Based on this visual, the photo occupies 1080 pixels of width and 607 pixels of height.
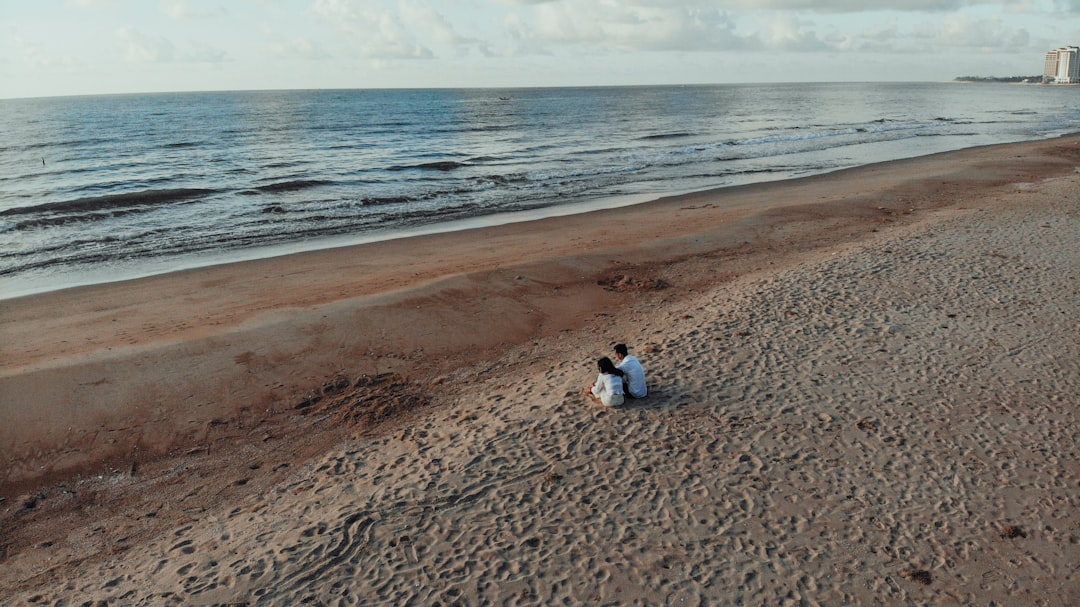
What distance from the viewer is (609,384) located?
8.05 meters

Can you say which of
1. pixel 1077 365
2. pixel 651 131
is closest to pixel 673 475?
pixel 1077 365

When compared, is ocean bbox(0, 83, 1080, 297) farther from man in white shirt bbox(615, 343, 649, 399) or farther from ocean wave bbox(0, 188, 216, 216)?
man in white shirt bbox(615, 343, 649, 399)

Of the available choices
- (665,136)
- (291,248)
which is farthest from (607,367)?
(665,136)

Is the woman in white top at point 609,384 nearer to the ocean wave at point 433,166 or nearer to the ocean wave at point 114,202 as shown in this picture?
the ocean wave at point 114,202

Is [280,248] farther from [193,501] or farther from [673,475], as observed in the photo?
[673,475]

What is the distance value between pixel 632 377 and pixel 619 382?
23cm

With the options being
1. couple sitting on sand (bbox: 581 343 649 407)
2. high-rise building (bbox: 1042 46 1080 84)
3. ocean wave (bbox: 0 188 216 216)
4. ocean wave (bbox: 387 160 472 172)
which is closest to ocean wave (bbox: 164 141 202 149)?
ocean wave (bbox: 387 160 472 172)

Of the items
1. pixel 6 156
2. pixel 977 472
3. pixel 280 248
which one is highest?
pixel 6 156

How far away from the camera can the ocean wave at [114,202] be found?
22477 millimetres

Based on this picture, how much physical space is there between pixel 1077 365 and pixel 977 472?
3.54 metres

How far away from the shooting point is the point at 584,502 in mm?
6547

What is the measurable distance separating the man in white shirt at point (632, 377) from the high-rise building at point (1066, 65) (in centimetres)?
21827

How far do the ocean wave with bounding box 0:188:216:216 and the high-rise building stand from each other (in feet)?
702

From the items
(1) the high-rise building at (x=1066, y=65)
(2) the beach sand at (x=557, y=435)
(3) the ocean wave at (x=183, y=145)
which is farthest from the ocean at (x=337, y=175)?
(1) the high-rise building at (x=1066, y=65)
